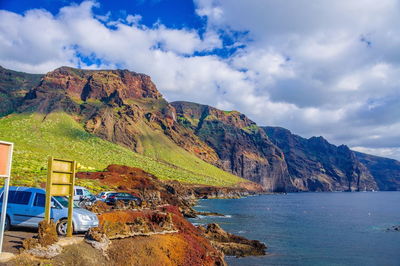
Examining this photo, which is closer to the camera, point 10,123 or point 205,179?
point 10,123

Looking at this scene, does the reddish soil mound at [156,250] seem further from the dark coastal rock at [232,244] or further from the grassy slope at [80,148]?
the grassy slope at [80,148]

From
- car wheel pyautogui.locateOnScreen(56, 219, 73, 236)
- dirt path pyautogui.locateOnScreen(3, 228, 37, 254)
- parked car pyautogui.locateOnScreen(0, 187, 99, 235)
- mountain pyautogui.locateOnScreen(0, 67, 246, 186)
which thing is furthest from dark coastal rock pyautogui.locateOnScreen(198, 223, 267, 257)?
mountain pyautogui.locateOnScreen(0, 67, 246, 186)

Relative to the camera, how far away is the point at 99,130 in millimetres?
161000

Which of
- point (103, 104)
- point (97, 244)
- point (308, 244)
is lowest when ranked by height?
point (308, 244)

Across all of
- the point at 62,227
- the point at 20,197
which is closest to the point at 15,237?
the point at 62,227

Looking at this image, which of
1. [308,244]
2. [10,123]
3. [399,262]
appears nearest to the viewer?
[399,262]

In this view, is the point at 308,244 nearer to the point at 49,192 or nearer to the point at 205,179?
the point at 49,192

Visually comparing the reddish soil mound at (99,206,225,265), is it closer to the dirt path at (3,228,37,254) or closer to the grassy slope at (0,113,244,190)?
the dirt path at (3,228,37,254)

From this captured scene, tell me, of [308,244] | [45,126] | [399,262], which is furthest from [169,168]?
[399,262]

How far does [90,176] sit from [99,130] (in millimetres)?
93264

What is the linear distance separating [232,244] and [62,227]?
23517 millimetres

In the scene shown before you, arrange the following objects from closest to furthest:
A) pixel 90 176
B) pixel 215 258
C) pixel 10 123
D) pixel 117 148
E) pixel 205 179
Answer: pixel 215 258 < pixel 90 176 < pixel 10 123 < pixel 117 148 < pixel 205 179

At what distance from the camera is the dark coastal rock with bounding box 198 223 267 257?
111 ft

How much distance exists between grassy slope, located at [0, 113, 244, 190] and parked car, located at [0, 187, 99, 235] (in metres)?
67.9
